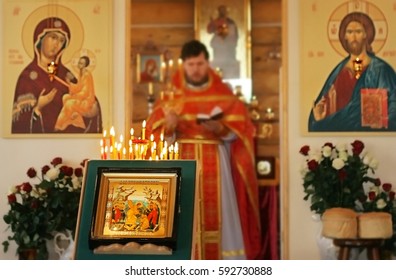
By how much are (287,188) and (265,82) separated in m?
2.36

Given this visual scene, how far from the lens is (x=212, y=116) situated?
7152 mm

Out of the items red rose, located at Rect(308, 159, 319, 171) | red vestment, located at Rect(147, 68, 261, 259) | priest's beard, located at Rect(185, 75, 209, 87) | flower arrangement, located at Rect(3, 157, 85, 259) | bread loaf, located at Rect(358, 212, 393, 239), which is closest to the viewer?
bread loaf, located at Rect(358, 212, 393, 239)

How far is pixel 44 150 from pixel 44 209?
0.58 meters

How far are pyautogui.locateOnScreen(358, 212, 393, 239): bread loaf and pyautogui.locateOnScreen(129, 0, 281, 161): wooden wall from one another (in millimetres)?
2608

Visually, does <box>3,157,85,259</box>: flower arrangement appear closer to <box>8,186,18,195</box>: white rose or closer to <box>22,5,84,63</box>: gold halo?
<box>8,186,18,195</box>: white rose

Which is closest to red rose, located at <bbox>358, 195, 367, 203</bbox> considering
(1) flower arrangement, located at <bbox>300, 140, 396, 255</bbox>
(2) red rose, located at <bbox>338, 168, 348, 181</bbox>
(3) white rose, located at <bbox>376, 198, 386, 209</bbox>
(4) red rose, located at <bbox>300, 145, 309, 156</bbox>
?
(1) flower arrangement, located at <bbox>300, 140, 396, 255</bbox>

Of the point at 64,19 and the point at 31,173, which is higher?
the point at 64,19

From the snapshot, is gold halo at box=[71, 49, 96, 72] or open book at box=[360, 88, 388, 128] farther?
gold halo at box=[71, 49, 96, 72]

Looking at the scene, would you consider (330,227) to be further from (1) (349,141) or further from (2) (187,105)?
(2) (187,105)

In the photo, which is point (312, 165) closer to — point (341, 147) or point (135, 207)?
point (341, 147)

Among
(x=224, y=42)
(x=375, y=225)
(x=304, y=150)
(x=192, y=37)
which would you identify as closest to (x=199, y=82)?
(x=224, y=42)

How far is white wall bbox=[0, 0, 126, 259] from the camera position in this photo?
6.58m

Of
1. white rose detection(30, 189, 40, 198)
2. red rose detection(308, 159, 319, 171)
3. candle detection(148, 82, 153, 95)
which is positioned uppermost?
candle detection(148, 82, 153, 95)

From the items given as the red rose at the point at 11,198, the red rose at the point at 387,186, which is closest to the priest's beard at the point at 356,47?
the red rose at the point at 387,186
